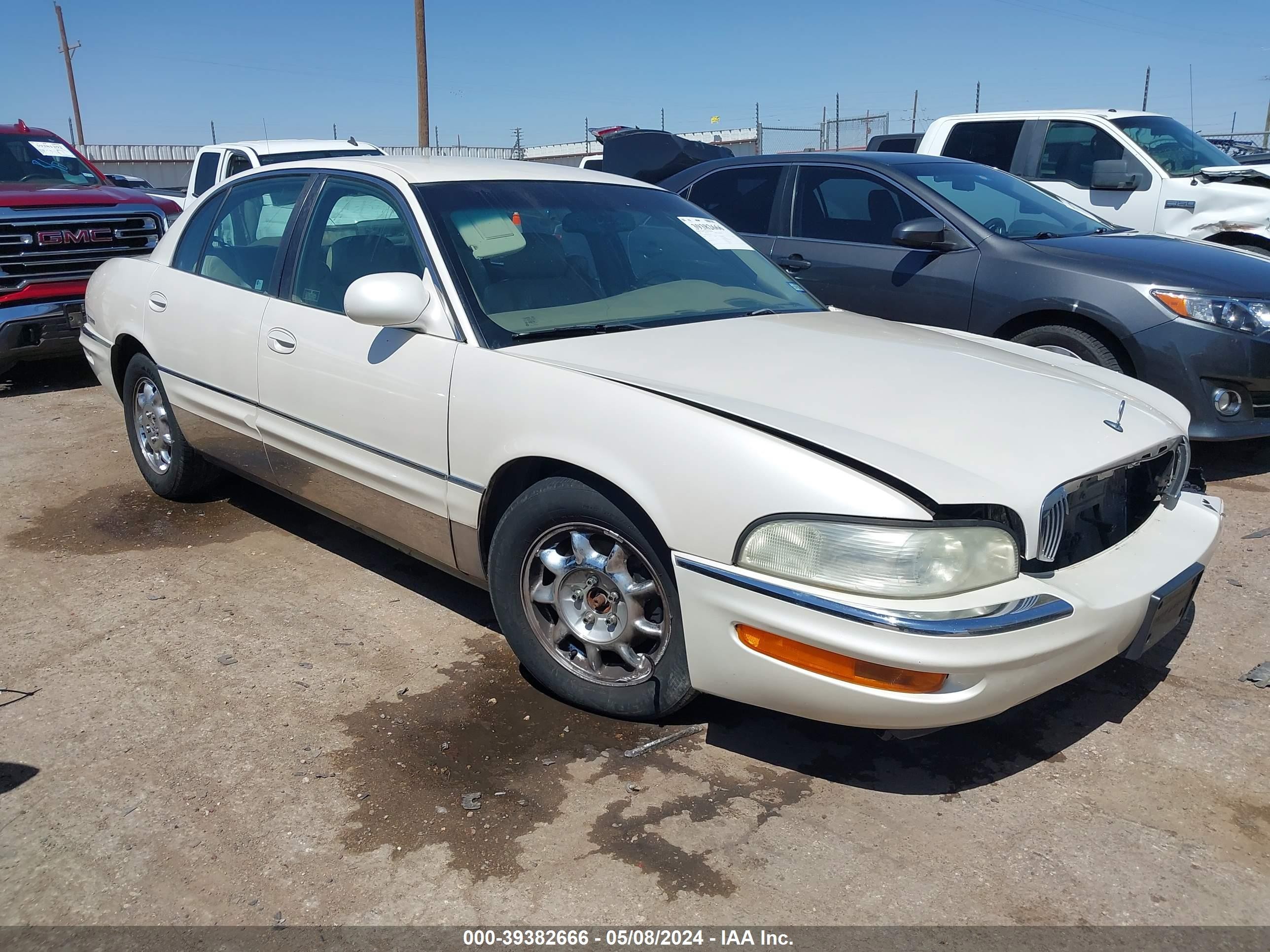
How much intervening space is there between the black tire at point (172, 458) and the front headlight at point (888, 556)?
3.25m

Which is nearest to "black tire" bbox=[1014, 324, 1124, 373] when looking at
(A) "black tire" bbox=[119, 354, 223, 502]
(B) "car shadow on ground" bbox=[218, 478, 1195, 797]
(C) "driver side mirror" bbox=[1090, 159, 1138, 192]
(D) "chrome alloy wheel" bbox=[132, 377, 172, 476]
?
(B) "car shadow on ground" bbox=[218, 478, 1195, 797]

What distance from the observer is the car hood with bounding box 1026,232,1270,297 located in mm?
4949

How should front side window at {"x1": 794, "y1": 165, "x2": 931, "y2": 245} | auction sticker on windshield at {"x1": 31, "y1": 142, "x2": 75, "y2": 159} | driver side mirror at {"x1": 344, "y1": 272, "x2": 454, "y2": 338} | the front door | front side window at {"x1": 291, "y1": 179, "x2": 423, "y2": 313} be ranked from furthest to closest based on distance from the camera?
1. auction sticker on windshield at {"x1": 31, "y1": 142, "x2": 75, "y2": 159}
2. front side window at {"x1": 794, "y1": 165, "x2": 931, "y2": 245}
3. front side window at {"x1": 291, "y1": 179, "x2": 423, "y2": 313}
4. the front door
5. driver side mirror at {"x1": 344, "y1": 272, "x2": 454, "y2": 338}

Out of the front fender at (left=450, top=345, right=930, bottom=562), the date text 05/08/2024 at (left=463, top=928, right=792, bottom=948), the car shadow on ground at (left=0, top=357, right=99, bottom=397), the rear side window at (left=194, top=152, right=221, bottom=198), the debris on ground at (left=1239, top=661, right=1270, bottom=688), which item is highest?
the rear side window at (left=194, top=152, right=221, bottom=198)

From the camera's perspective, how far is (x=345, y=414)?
3.46m

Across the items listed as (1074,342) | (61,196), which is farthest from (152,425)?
(1074,342)

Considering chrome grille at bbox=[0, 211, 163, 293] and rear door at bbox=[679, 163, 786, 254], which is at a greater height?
rear door at bbox=[679, 163, 786, 254]

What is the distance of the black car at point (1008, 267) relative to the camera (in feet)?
15.9

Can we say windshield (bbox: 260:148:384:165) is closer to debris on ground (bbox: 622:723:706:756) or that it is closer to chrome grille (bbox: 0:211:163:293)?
chrome grille (bbox: 0:211:163:293)

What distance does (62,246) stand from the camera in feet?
24.4

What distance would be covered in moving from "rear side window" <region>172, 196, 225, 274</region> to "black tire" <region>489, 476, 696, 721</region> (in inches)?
92.0

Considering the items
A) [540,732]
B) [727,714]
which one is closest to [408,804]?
[540,732]

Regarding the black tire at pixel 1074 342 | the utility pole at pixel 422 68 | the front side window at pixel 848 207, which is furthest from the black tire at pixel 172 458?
the utility pole at pixel 422 68

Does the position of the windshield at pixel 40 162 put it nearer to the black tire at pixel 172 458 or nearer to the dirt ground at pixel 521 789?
the black tire at pixel 172 458
